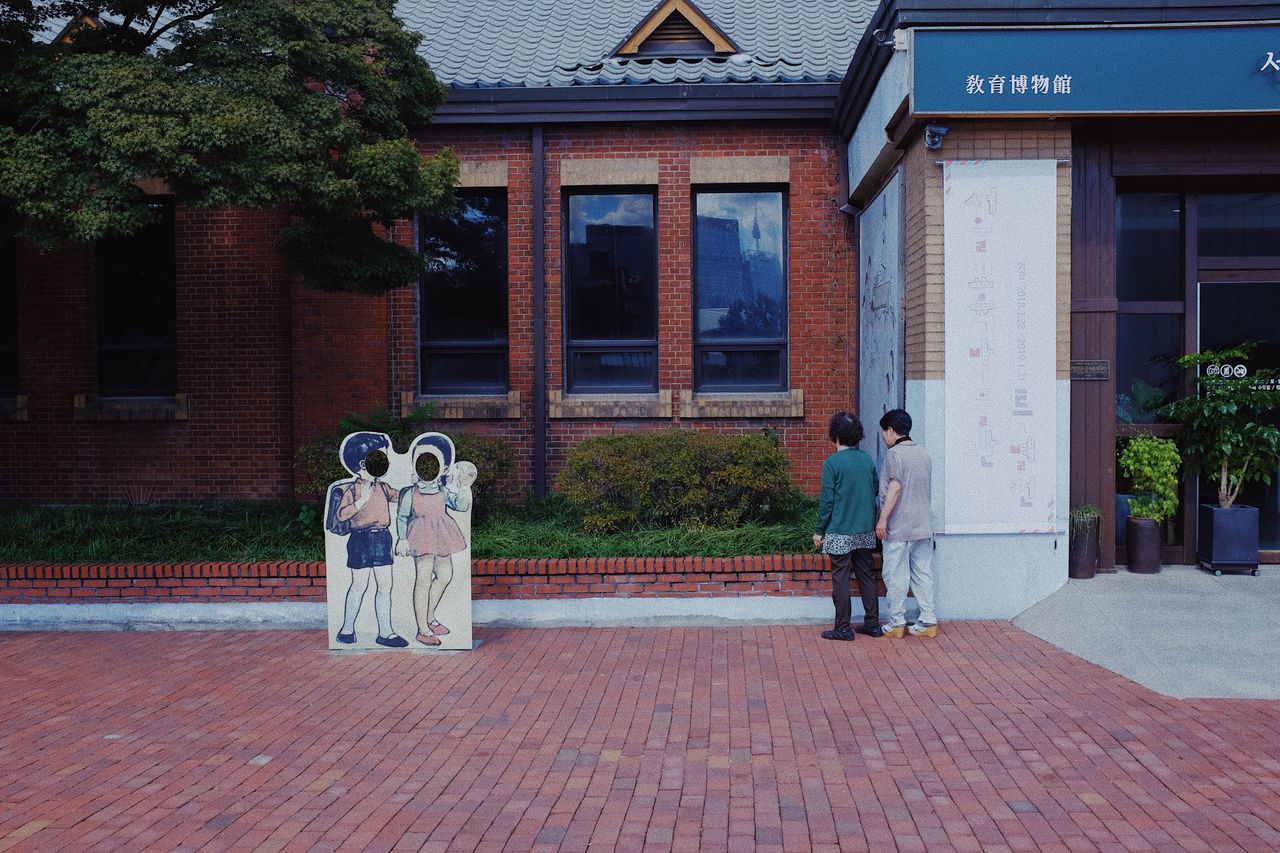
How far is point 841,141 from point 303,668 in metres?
8.42

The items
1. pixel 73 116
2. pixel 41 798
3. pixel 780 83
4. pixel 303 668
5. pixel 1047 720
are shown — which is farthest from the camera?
pixel 780 83

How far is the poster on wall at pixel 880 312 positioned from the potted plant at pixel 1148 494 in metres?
2.14

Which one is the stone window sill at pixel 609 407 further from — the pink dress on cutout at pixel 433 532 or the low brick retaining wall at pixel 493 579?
the pink dress on cutout at pixel 433 532

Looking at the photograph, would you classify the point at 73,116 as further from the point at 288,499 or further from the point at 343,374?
the point at 288,499

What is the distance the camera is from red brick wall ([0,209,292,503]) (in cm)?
1229

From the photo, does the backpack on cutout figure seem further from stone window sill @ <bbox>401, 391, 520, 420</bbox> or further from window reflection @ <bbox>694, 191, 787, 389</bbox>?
window reflection @ <bbox>694, 191, 787, 389</bbox>

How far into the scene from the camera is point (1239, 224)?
946 centimetres

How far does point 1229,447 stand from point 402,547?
6.98 m

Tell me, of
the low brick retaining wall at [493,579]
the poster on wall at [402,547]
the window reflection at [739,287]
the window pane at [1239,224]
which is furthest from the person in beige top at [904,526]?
the window reflection at [739,287]

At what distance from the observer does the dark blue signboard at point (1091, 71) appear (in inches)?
320

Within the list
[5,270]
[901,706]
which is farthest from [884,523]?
[5,270]

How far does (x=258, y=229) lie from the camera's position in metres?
12.2

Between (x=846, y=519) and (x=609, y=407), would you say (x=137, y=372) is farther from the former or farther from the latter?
(x=846, y=519)

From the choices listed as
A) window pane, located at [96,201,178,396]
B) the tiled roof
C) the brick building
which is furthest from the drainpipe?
window pane, located at [96,201,178,396]
